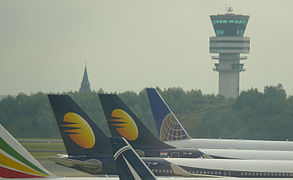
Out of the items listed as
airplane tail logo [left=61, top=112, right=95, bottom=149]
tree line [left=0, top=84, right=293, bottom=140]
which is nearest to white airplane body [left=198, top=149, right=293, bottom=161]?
airplane tail logo [left=61, top=112, right=95, bottom=149]

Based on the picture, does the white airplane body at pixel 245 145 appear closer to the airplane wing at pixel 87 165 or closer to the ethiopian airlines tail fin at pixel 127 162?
the airplane wing at pixel 87 165

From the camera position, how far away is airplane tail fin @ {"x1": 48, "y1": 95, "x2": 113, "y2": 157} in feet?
142

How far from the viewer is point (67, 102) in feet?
143

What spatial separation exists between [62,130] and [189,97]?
103 meters

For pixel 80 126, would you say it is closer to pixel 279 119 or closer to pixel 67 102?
pixel 67 102

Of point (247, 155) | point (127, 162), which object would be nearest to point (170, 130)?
point (247, 155)

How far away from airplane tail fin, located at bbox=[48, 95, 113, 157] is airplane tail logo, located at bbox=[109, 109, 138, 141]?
7863mm

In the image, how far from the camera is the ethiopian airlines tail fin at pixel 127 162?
33719mm

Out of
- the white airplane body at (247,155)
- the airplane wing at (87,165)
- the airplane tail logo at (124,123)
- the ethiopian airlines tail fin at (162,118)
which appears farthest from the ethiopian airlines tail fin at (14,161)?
the ethiopian airlines tail fin at (162,118)

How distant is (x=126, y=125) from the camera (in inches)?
2024

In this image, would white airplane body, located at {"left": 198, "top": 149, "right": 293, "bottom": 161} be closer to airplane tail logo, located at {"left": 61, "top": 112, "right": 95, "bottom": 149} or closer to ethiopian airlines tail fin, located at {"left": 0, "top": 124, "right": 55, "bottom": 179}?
airplane tail logo, located at {"left": 61, "top": 112, "right": 95, "bottom": 149}

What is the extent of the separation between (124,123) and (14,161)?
18.1 metres

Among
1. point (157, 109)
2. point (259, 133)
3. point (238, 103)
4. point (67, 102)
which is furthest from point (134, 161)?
point (238, 103)

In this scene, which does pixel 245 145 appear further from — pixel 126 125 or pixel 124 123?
pixel 124 123
